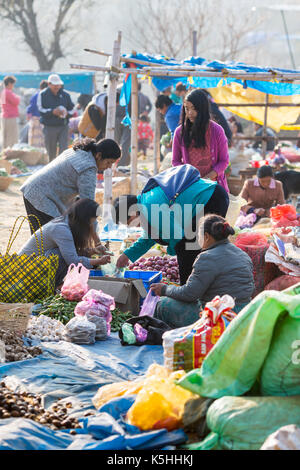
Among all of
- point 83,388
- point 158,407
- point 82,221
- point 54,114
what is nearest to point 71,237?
point 82,221

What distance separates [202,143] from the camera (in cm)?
668

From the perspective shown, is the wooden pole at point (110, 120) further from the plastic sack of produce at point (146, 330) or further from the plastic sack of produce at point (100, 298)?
the plastic sack of produce at point (146, 330)

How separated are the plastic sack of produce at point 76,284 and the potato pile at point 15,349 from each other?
0.71 meters

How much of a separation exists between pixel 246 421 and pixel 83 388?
1334mm

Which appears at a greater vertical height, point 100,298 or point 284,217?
point 284,217

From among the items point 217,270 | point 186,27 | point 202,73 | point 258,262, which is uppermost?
point 186,27

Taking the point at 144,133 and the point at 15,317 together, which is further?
the point at 144,133

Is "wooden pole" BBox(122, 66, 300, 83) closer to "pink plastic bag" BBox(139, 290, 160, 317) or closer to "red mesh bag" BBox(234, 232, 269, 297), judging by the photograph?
"red mesh bag" BBox(234, 232, 269, 297)

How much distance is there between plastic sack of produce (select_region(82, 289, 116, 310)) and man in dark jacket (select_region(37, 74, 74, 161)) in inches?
338

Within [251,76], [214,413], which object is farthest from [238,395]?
[251,76]

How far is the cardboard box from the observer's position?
5590 millimetres

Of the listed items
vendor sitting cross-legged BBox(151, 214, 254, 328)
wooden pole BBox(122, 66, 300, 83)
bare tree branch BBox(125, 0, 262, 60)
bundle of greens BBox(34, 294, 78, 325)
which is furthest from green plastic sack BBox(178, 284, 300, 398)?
bare tree branch BBox(125, 0, 262, 60)

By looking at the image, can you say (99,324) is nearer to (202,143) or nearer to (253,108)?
(202,143)

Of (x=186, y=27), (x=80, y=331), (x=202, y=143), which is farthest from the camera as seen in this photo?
(x=186, y=27)
